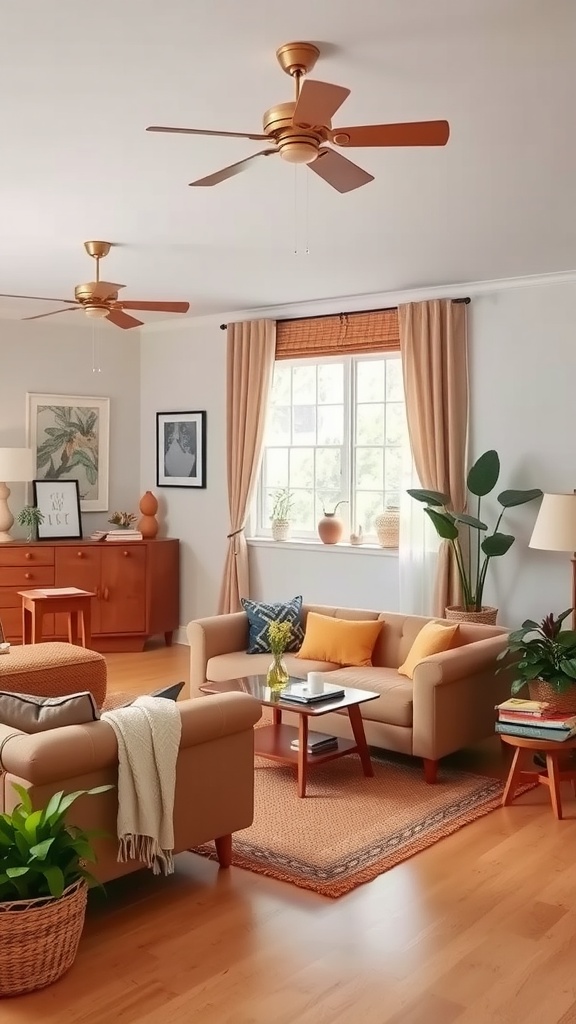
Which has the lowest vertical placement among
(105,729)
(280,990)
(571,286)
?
(280,990)

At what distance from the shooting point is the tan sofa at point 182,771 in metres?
3.07

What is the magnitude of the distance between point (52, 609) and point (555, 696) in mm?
3630

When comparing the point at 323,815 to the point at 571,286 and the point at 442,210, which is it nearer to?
the point at 442,210

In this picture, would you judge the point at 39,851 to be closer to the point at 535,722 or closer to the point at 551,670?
the point at 535,722

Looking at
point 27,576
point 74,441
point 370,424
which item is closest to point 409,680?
point 370,424

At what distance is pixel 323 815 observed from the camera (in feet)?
14.3

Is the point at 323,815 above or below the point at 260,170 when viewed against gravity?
below

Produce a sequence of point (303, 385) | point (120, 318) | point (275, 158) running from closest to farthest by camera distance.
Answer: point (275, 158), point (120, 318), point (303, 385)

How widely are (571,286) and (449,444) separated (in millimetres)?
1241

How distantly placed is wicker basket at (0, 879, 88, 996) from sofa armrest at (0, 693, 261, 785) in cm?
37

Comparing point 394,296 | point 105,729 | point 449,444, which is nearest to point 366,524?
point 449,444

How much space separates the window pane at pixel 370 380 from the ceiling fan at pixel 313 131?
12.7 feet

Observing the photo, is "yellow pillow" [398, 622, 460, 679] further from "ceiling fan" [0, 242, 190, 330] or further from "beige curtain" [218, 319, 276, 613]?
"beige curtain" [218, 319, 276, 613]

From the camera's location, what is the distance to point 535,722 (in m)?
4.44
